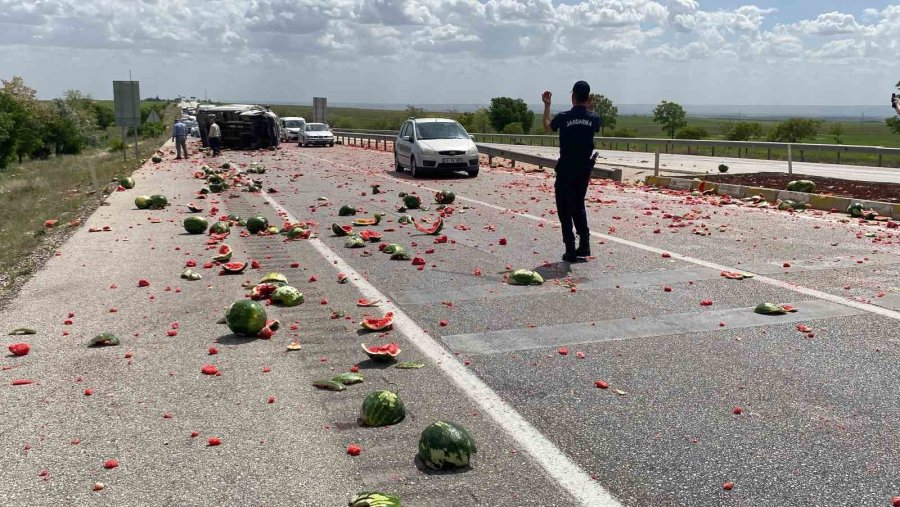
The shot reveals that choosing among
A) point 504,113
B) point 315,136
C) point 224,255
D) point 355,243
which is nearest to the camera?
point 224,255

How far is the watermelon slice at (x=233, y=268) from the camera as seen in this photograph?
9797mm

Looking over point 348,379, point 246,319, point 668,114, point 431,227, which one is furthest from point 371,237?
point 668,114

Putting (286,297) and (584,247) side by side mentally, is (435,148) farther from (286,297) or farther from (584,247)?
(286,297)

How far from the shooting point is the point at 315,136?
53.4m

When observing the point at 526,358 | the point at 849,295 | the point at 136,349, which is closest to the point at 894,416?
the point at 526,358

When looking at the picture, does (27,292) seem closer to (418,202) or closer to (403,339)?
(403,339)

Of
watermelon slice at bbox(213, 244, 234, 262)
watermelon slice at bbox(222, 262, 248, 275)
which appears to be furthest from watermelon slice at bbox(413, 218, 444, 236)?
watermelon slice at bbox(222, 262, 248, 275)

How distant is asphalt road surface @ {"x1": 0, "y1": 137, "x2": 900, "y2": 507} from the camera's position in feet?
13.5

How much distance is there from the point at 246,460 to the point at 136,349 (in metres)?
2.68

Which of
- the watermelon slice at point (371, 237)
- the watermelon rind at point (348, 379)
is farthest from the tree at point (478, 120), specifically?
the watermelon rind at point (348, 379)

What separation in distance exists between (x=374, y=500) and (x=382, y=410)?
1.15 metres

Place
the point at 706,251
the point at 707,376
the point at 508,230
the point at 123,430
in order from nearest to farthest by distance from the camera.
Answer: the point at 123,430
the point at 707,376
the point at 706,251
the point at 508,230

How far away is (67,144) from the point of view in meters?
120

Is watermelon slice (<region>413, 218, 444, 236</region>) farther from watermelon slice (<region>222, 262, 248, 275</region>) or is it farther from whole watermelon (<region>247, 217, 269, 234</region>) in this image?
watermelon slice (<region>222, 262, 248, 275</region>)
